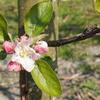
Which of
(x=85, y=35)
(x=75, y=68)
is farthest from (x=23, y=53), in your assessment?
(x=75, y=68)

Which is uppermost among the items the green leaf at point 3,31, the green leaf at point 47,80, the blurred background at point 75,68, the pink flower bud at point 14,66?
the green leaf at point 3,31

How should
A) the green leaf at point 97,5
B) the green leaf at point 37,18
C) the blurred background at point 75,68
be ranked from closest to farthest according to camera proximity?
the green leaf at point 97,5
the green leaf at point 37,18
the blurred background at point 75,68

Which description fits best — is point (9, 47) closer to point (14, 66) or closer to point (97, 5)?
point (14, 66)

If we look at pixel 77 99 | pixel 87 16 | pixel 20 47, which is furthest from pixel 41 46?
pixel 87 16

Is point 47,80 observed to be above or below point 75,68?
above

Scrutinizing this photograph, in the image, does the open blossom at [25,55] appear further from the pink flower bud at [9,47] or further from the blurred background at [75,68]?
the blurred background at [75,68]

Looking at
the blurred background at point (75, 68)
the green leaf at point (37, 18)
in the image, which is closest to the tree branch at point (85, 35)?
the green leaf at point (37, 18)
